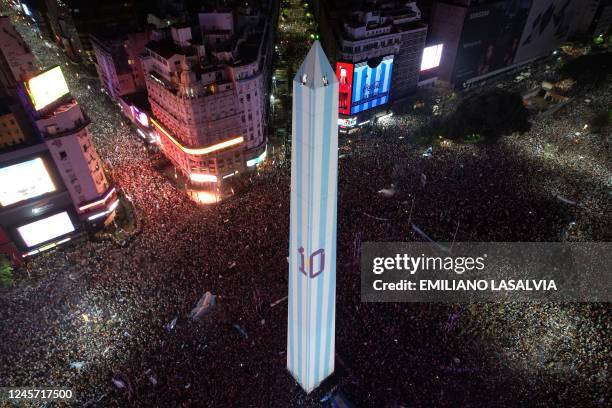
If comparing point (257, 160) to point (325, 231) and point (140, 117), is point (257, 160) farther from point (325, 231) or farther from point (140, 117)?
point (325, 231)

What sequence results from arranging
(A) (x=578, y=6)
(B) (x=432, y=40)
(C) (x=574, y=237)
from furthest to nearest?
1. (A) (x=578, y=6)
2. (B) (x=432, y=40)
3. (C) (x=574, y=237)

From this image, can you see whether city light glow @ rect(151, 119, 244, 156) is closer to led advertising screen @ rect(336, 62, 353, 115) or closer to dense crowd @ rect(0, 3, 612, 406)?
dense crowd @ rect(0, 3, 612, 406)

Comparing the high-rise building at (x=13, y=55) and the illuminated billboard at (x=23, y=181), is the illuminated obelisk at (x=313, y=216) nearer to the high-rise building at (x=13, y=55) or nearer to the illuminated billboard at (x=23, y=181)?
the illuminated billboard at (x=23, y=181)

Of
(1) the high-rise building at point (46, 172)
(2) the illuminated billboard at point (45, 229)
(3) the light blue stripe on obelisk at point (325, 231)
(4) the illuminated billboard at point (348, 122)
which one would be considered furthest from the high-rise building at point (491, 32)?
(2) the illuminated billboard at point (45, 229)

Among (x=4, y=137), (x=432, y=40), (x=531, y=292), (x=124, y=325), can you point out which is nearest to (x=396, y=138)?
(x=432, y=40)

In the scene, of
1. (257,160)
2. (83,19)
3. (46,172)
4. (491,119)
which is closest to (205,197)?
(257,160)

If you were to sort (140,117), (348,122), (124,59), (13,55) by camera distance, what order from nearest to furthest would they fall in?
(13,55), (140,117), (124,59), (348,122)

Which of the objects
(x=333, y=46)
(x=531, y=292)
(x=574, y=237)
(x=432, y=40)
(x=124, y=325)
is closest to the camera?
(x=124, y=325)

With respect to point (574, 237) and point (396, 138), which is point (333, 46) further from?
point (574, 237)
